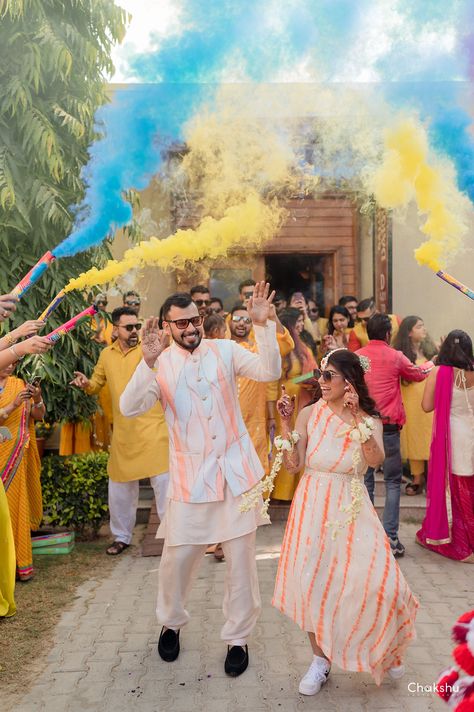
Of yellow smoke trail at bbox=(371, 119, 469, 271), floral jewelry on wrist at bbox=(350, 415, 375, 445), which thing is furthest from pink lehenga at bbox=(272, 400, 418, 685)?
yellow smoke trail at bbox=(371, 119, 469, 271)

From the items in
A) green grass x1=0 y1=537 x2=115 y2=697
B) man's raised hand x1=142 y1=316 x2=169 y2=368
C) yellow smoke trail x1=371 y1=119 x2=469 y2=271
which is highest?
yellow smoke trail x1=371 y1=119 x2=469 y2=271

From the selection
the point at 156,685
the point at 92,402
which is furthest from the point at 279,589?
the point at 92,402

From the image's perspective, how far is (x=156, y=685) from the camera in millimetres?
3977

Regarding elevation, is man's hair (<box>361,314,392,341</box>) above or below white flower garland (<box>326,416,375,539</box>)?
above

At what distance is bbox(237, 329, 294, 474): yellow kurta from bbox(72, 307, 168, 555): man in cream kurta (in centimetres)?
79

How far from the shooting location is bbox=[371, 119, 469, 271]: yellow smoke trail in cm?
535

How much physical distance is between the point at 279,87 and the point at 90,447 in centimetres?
469

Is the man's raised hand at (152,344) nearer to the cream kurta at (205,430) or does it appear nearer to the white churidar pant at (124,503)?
the cream kurta at (205,430)

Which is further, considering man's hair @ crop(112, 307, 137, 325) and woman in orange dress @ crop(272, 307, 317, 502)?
woman in orange dress @ crop(272, 307, 317, 502)

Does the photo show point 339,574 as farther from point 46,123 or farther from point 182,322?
point 46,123

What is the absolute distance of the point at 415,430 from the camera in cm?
787

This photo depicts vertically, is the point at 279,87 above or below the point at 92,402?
above

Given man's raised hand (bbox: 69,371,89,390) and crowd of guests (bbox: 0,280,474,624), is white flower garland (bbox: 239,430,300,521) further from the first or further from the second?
man's raised hand (bbox: 69,371,89,390)

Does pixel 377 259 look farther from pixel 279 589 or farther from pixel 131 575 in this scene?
pixel 279 589
